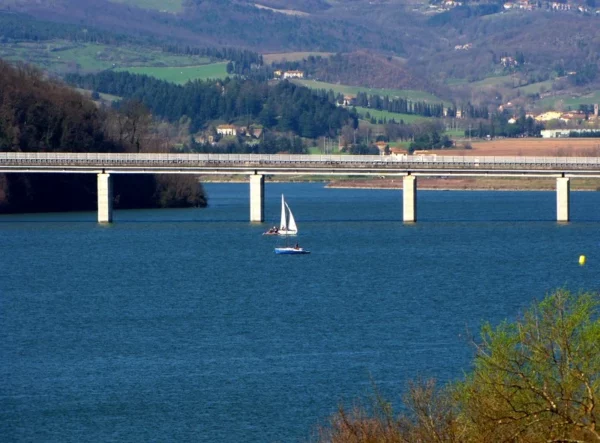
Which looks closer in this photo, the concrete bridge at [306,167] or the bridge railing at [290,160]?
the concrete bridge at [306,167]

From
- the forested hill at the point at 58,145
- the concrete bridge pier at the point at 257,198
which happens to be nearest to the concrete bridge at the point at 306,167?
the concrete bridge pier at the point at 257,198

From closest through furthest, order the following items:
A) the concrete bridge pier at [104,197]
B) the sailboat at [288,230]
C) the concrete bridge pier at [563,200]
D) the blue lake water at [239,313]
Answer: the blue lake water at [239,313] < the sailboat at [288,230] < the concrete bridge pier at [563,200] < the concrete bridge pier at [104,197]

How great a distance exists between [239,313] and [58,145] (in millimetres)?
63363

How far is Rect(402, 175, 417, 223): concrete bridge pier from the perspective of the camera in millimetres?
87938

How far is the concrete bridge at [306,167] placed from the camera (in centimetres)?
8906

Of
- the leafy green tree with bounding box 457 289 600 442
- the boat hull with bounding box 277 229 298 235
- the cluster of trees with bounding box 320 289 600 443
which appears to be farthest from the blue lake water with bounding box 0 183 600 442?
the leafy green tree with bounding box 457 289 600 442

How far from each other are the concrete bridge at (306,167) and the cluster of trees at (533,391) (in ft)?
211

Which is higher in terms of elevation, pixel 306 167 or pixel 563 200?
pixel 306 167

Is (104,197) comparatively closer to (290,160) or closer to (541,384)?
(290,160)

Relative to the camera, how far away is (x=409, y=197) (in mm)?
88750

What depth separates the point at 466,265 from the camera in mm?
65062

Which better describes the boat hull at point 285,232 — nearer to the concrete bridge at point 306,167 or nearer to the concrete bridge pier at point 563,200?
the concrete bridge at point 306,167

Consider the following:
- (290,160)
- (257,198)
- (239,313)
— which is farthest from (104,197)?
(239,313)

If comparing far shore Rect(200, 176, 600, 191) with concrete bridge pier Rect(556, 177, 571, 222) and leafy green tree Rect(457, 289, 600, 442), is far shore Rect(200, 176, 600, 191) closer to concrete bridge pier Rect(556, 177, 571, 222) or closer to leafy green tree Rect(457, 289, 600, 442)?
concrete bridge pier Rect(556, 177, 571, 222)
